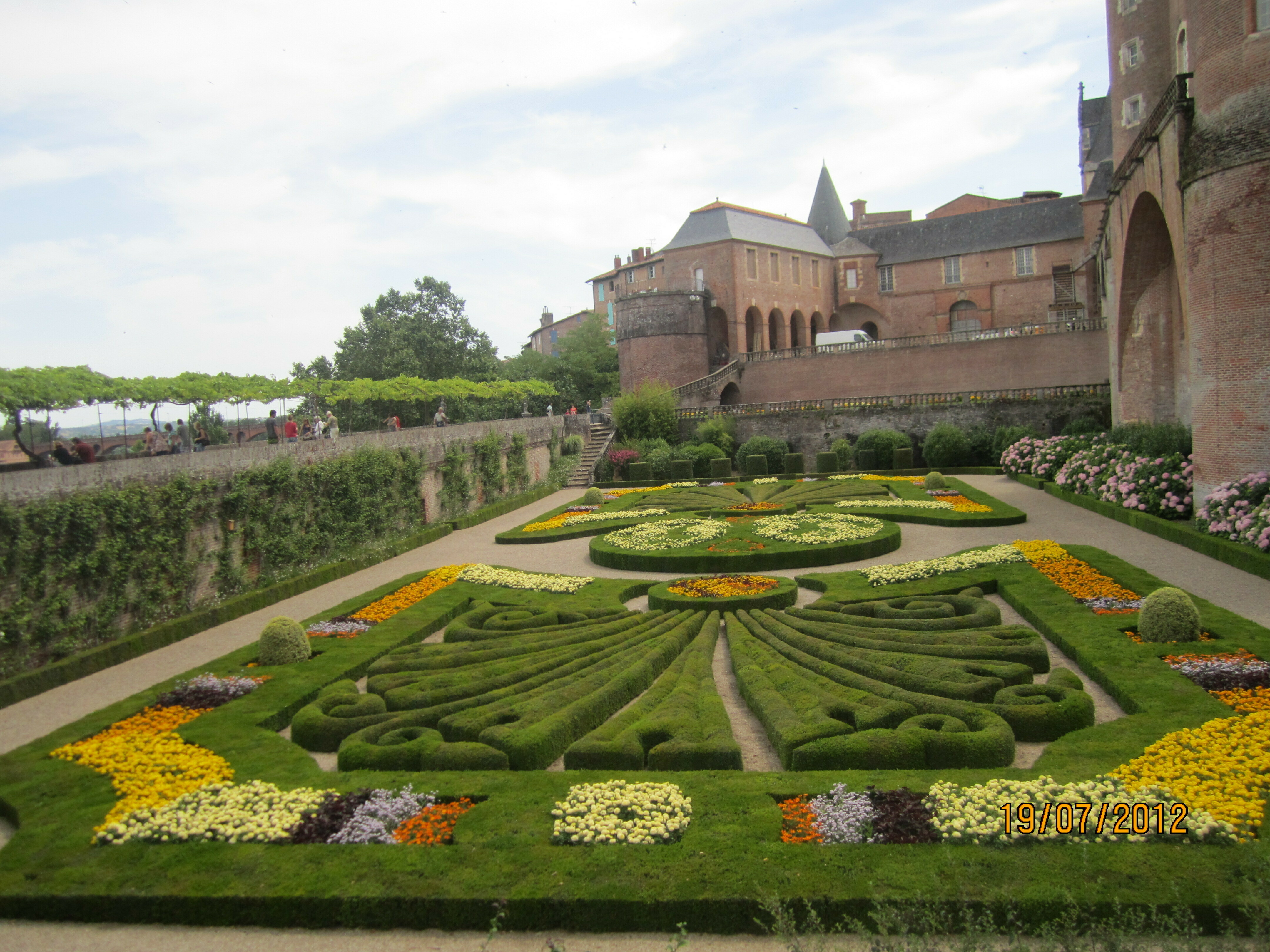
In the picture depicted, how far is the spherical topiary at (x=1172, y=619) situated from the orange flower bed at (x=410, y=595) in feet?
33.7

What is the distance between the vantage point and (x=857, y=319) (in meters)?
56.6

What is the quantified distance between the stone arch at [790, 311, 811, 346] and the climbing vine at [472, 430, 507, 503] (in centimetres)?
2834

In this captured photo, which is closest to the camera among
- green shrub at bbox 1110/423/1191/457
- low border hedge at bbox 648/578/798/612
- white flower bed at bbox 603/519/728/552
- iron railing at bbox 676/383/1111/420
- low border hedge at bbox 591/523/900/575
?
low border hedge at bbox 648/578/798/612

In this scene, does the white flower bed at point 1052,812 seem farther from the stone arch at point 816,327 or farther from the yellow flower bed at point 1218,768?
the stone arch at point 816,327

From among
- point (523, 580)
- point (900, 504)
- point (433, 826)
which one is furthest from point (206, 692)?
point (900, 504)

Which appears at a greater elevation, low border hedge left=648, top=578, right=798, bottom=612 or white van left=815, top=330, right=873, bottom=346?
white van left=815, top=330, right=873, bottom=346

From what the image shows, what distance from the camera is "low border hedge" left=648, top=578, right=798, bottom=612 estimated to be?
13.5 metres

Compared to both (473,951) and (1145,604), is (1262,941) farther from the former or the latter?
(1145,604)

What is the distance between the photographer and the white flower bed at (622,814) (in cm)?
677

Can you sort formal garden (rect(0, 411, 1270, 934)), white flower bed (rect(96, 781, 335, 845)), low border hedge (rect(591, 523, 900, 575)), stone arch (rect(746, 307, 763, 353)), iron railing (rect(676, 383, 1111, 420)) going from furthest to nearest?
stone arch (rect(746, 307, 763, 353)) < iron railing (rect(676, 383, 1111, 420)) < low border hedge (rect(591, 523, 900, 575)) < white flower bed (rect(96, 781, 335, 845)) < formal garden (rect(0, 411, 1270, 934))

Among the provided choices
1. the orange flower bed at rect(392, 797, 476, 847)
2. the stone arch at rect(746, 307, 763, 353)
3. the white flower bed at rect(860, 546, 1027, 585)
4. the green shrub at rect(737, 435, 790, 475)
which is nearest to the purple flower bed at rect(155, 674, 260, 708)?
the orange flower bed at rect(392, 797, 476, 847)

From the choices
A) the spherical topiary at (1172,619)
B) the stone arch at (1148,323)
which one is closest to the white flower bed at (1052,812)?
the spherical topiary at (1172,619)

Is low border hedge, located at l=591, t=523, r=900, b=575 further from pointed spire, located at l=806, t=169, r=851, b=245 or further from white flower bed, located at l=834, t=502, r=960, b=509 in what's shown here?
pointed spire, located at l=806, t=169, r=851, b=245

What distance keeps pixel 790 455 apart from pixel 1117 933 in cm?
2872
